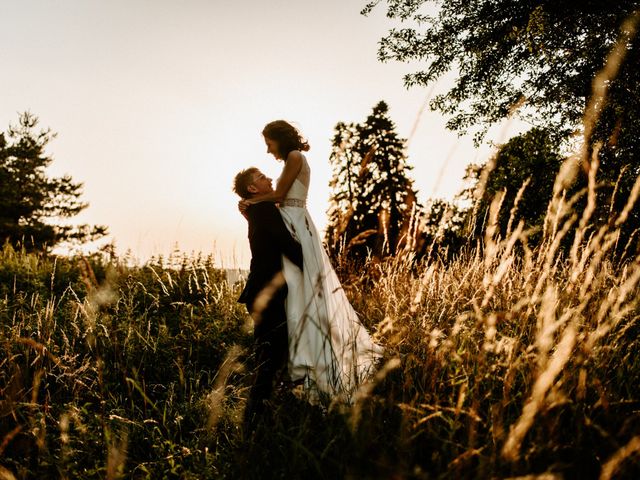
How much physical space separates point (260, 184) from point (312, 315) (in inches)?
44.5

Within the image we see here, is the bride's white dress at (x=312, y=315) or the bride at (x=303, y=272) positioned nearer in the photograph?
the bride's white dress at (x=312, y=315)

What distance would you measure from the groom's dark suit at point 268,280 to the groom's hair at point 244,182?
33 centimetres

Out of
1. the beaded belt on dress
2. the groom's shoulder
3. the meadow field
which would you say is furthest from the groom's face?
the meadow field

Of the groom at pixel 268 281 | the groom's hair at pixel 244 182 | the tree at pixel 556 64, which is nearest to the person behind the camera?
the groom at pixel 268 281

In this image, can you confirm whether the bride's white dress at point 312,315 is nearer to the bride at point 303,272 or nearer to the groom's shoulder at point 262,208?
the bride at point 303,272

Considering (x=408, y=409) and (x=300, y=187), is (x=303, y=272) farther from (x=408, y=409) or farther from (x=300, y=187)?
(x=408, y=409)

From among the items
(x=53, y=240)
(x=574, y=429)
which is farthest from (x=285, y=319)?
(x=53, y=240)

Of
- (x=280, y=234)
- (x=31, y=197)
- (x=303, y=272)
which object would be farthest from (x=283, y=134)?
(x=31, y=197)

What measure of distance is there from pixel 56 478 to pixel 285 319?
1.51 metres

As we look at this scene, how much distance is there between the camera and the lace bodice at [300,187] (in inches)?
134

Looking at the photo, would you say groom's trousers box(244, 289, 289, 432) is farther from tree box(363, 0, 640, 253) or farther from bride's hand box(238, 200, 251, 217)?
tree box(363, 0, 640, 253)

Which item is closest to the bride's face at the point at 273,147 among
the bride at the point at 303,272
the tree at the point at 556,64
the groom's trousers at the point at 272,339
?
the bride at the point at 303,272

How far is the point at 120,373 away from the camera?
3430 mm

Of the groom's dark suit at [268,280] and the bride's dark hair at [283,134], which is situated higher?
the bride's dark hair at [283,134]
